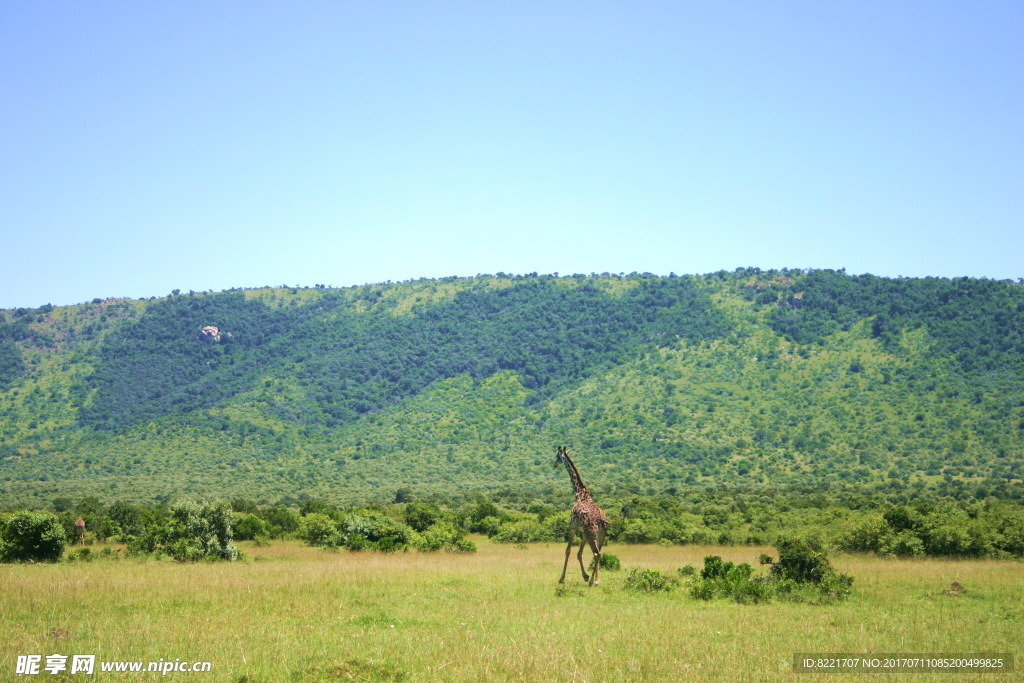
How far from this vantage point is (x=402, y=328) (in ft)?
441

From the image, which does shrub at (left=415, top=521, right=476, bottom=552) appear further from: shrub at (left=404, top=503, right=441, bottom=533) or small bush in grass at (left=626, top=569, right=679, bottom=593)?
small bush in grass at (left=626, top=569, right=679, bottom=593)

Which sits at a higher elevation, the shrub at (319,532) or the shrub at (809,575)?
the shrub at (809,575)

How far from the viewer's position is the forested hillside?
71.8m

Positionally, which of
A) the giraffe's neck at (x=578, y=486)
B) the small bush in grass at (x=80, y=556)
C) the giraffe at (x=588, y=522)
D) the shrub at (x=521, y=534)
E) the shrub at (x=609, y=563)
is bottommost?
the shrub at (x=521, y=534)

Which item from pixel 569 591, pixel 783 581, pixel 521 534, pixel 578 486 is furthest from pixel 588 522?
pixel 521 534

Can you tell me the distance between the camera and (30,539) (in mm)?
21500

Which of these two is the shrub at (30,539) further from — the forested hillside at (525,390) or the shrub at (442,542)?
the forested hillside at (525,390)

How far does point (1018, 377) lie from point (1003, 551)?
6594 cm

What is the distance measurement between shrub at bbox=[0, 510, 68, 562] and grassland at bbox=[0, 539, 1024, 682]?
1524 mm

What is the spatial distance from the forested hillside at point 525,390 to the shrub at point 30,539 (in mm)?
35172

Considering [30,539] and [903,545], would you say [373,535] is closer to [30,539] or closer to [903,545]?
[30,539]

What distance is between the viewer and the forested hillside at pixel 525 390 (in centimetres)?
7175

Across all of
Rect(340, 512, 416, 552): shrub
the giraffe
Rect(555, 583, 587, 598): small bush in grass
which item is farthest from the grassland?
Rect(340, 512, 416, 552): shrub

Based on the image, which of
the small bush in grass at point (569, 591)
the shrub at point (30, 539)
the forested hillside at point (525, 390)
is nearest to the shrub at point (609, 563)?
the small bush in grass at point (569, 591)
